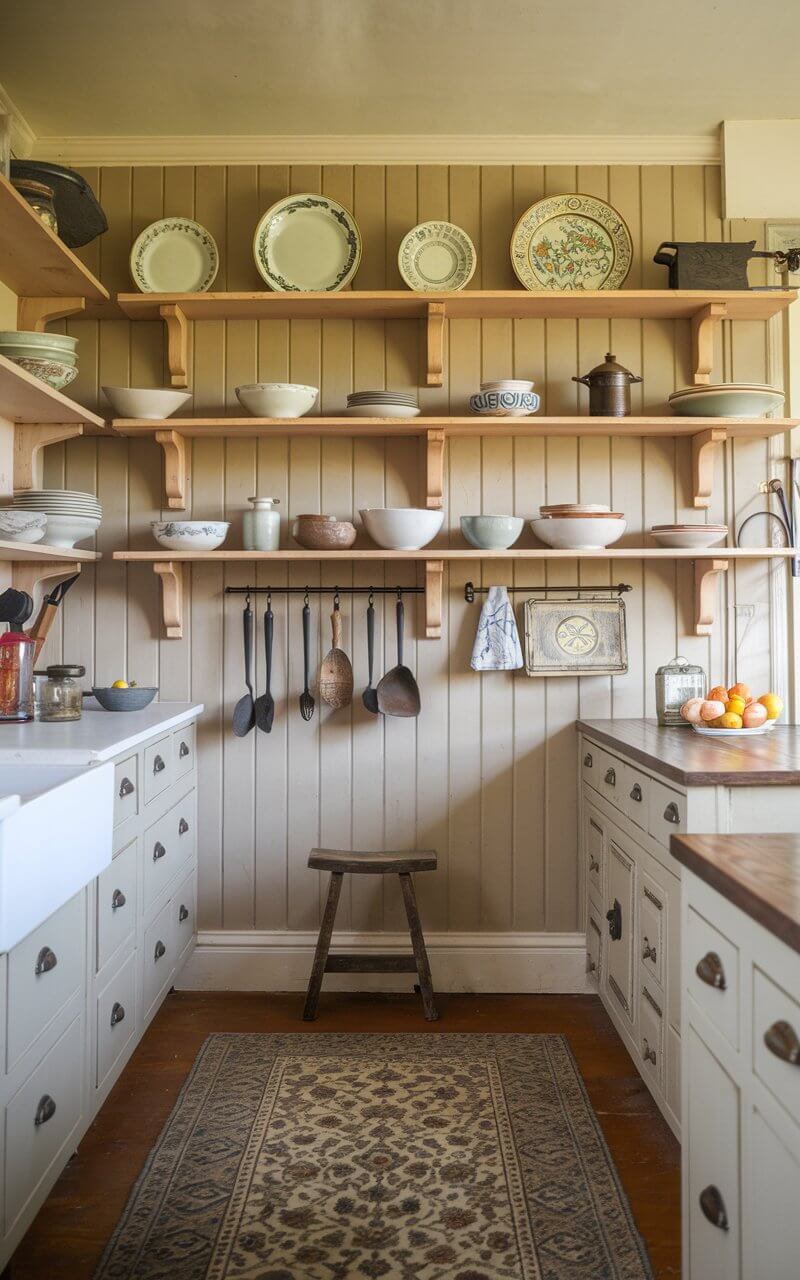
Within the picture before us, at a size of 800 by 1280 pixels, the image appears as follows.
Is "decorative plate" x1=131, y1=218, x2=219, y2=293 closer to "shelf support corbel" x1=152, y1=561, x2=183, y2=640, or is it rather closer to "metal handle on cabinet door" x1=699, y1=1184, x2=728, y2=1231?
"shelf support corbel" x1=152, y1=561, x2=183, y2=640

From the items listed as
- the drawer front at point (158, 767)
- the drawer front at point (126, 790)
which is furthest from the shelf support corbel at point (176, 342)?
the drawer front at point (126, 790)

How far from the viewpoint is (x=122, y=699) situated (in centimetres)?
252

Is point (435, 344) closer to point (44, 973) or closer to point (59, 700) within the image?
point (59, 700)

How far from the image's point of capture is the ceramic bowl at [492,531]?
267cm

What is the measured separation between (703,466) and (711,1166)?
6.75ft

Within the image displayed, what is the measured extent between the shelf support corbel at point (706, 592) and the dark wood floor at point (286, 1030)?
115cm

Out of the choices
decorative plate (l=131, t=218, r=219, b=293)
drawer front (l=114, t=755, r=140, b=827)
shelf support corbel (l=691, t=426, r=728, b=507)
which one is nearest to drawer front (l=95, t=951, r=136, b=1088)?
drawer front (l=114, t=755, r=140, b=827)

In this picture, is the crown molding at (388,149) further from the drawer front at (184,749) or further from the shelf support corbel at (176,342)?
the drawer front at (184,749)

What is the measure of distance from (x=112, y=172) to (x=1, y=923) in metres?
2.51

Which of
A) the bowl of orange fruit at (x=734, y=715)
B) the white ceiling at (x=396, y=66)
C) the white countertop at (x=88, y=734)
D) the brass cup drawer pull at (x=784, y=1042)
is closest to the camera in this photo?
the brass cup drawer pull at (x=784, y=1042)

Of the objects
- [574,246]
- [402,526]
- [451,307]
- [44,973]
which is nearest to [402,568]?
[402,526]

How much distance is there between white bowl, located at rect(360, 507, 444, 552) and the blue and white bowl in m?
0.32

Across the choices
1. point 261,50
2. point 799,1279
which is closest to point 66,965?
point 799,1279

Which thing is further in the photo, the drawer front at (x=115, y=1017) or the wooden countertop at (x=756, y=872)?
the drawer front at (x=115, y=1017)
